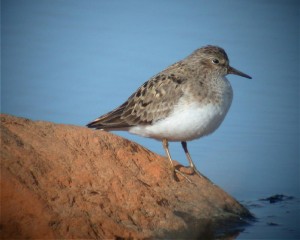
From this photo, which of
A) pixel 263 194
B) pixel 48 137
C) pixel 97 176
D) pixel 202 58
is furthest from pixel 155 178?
pixel 263 194

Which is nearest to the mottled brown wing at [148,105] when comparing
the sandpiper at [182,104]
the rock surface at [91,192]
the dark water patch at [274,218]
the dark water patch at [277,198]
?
the sandpiper at [182,104]

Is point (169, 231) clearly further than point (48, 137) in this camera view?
No

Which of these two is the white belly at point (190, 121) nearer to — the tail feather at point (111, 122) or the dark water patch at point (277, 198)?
the tail feather at point (111, 122)

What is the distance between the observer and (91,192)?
6.00m

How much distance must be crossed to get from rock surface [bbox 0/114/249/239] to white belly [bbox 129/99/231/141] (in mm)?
725

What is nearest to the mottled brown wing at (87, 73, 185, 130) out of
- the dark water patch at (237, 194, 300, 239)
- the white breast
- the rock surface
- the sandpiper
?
the sandpiper

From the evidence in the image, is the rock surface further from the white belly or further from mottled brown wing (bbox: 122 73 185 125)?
mottled brown wing (bbox: 122 73 185 125)

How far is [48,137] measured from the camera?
6.57 metres

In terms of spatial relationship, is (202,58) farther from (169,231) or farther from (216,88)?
(169,231)

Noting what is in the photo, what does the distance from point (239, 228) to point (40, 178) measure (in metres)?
2.73

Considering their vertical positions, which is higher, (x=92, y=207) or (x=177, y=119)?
(x=177, y=119)

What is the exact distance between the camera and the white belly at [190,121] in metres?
7.84

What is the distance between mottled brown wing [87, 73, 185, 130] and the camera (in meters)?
8.19

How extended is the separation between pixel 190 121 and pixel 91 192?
2316 mm
